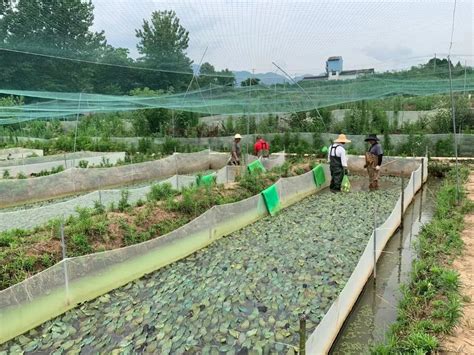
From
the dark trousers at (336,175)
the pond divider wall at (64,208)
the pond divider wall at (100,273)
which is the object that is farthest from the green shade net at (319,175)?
the pond divider wall at (100,273)

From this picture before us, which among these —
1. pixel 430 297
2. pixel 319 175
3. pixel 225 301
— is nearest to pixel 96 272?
pixel 225 301

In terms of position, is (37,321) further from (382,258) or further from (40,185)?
(40,185)

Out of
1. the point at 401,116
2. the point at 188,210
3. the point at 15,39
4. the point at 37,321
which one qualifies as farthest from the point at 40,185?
the point at 401,116

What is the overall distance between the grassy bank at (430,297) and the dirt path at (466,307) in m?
0.07

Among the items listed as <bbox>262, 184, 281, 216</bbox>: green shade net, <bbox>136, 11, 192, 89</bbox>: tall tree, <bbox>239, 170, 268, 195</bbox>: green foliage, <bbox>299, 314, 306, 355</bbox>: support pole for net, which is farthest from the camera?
<bbox>136, 11, 192, 89</bbox>: tall tree

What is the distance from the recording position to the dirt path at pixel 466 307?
10.9 feet

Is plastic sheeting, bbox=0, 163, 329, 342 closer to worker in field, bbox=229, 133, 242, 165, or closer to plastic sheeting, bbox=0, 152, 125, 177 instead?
worker in field, bbox=229, 133, 242, 165

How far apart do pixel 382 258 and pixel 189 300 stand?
3002 mm

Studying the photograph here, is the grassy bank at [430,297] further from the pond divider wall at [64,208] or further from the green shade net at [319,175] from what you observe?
the pond divider wall at [64,208]

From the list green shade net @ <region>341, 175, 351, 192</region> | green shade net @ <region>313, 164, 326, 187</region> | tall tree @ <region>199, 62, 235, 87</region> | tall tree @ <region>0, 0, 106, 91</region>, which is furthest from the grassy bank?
tall tree @ <region>199, 62, 235, 87</region>

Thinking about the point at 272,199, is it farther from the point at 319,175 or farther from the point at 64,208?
the point at 64,208

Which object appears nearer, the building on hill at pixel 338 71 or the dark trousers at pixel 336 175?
the dark trousers at pixel 336 175

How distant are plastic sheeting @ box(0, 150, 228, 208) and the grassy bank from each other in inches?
281

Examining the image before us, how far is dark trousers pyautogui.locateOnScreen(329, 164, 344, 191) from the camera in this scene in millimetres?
9266
